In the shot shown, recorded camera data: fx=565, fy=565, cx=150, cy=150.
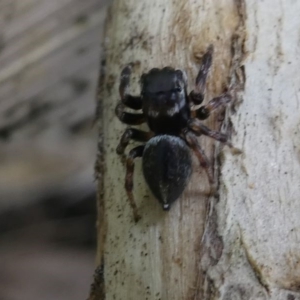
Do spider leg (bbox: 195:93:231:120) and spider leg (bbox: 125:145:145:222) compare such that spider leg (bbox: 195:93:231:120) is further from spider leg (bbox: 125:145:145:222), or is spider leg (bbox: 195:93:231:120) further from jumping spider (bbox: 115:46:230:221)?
spider leg (bbox: 125:145:145:222)

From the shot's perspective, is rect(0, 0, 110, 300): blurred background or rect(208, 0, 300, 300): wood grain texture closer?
rect(208, 0, 300, 300): wood grain texture

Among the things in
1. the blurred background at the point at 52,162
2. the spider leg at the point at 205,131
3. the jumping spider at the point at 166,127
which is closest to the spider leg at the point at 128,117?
the jumping spider at the point at 166,127

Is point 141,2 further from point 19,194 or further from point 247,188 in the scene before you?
point 19,194

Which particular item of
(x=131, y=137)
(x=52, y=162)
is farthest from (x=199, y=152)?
(x=52, y=162)

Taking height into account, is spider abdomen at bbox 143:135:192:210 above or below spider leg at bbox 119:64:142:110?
below

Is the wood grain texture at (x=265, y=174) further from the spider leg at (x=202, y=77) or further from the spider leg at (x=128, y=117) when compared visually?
the spider leg at (x=128, y=117)

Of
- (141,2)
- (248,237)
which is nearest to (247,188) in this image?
(248,237)

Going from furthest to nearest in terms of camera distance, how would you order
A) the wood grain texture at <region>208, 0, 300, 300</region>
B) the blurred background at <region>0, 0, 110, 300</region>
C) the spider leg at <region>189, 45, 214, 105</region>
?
1. the blurred background at <region>0, 0, 110, 300</region>
2. the spider leg at <region>189, 45, 214, 105</region>
3. the wood grain texture at <region>208, 0, 300, 300</region>

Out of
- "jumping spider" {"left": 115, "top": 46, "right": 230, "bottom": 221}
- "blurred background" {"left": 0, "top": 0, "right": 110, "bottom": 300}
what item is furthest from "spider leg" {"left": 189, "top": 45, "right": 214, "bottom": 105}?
"blurred background" {"left": 0, "top": 0, "right": 110, "bottom": 300}
